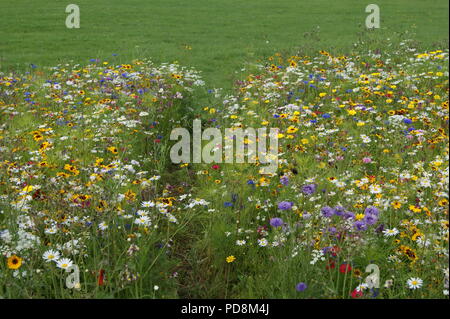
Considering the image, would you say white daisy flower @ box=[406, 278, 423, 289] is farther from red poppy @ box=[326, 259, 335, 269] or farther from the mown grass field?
red poppy @ box=[326, 259, 335, 269]

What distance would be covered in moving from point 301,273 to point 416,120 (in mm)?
4057

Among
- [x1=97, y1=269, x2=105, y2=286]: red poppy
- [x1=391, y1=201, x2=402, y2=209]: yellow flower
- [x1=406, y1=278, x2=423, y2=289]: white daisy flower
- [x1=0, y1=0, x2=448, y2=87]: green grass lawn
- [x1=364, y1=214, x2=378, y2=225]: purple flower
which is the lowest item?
[x1=406, y1=278, x2=423, y2=289]: white daisy flower

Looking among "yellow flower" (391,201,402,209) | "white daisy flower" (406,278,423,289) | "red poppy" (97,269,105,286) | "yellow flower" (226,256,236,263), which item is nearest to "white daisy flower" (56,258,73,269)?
"red poppy" (97,269,105,286)

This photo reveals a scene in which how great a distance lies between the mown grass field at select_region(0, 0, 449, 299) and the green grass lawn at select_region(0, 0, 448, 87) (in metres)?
0.43

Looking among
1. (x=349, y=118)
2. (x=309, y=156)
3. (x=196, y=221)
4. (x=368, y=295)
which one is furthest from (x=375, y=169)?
(x=368, y=295)

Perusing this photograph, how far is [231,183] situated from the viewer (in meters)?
4.71

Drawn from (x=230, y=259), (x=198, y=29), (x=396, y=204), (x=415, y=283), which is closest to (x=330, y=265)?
(x=415, y=283)

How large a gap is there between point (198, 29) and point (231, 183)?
1341cm

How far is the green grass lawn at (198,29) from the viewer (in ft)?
41.0

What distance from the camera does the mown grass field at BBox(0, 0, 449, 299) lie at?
3223 millimetres

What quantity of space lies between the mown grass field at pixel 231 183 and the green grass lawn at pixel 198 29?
0.43 meters

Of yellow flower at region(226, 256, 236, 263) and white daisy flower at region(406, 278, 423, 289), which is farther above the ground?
white daisy flower at region(406, 278, 423, 289)

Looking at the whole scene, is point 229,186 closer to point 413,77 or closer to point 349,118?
point 349,118

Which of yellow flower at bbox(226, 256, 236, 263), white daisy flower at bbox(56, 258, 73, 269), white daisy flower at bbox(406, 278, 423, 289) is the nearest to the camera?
white daisy flower at bbox(56, 258, 73, 269)
